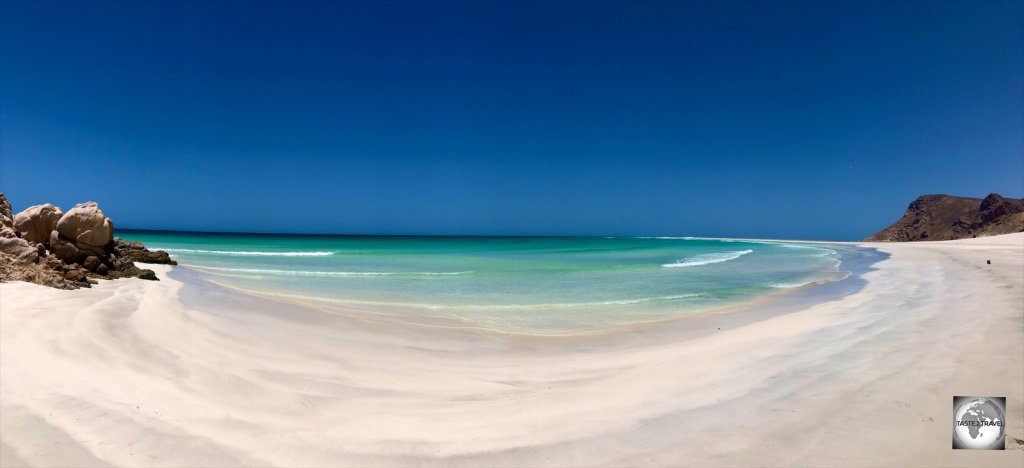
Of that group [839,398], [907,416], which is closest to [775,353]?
[839,398]

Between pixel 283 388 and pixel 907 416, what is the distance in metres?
5.09

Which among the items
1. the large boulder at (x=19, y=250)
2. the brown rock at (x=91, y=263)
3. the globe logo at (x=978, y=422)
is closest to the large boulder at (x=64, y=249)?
the brown rock at (x=91, y=263)

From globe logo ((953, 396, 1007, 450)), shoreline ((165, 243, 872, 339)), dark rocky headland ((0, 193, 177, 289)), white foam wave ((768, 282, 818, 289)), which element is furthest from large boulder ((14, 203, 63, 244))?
white foam wave ((768, 282, 818, 289))

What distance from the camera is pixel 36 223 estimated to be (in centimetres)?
930

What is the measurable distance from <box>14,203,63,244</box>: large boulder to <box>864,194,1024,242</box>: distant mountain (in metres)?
80.5

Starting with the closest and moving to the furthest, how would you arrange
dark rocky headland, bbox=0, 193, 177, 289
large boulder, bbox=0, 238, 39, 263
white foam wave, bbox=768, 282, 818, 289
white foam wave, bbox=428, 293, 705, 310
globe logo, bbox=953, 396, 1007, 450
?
1. globe logo, bbox=953, 396, 1007, 450
2. dark rocky headland, bbox=0, 193, 177, 289
3. large boulder, bbox=0, 238, 39, 263
4. white foam wave, bbox=428, 293, 705, 310
5. white foam wave, bbox=768, 282, 818, 289

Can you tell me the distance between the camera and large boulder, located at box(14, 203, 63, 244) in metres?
9.13

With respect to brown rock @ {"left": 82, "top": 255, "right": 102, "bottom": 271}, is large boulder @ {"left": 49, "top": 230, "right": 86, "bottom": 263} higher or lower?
higher

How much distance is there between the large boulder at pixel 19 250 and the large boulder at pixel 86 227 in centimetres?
135

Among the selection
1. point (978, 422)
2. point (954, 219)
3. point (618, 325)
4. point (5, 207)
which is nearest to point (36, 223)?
point (5, 207)

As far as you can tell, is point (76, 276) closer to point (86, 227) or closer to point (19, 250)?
point (19, 250)

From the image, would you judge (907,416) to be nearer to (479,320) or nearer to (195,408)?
(195,408)

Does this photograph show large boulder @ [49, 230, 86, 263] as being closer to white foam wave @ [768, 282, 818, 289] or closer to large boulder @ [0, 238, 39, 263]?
large boulder @ [0, 238, 39, 263]

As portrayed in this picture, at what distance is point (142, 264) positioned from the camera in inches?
646
